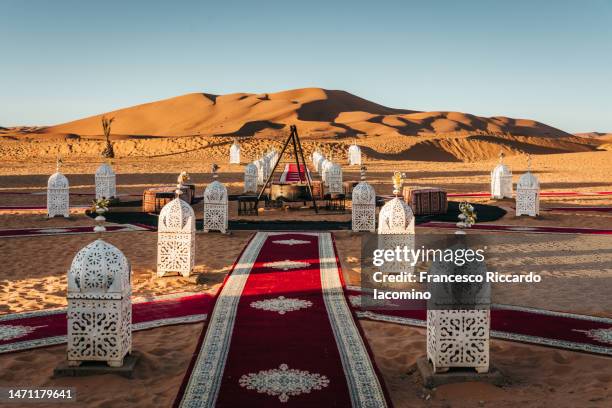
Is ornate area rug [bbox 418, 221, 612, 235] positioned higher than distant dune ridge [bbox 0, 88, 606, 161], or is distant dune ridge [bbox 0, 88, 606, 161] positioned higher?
distant dune ridge [bbox 0, 88, 606, 161]

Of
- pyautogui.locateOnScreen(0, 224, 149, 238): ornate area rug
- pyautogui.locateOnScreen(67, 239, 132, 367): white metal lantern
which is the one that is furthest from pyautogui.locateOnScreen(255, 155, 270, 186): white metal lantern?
pyautogui.locateOnScreen(67, 239, 132, 367): white metal lantern

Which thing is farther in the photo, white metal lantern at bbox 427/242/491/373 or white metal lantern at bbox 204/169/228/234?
white metal lantern at bbox 204/169/228/234

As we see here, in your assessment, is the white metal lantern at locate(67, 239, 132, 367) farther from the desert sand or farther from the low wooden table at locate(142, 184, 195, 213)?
the low wooden table at locate(142, 184, 195, 213)

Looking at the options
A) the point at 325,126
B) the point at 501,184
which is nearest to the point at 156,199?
the point at 501,184

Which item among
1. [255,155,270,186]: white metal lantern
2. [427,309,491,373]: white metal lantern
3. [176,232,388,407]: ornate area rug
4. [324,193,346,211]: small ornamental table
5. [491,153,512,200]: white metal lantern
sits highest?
[255,155,270,186]: white metal lantern

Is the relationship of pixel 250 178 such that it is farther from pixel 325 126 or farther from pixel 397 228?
pixel 325 126

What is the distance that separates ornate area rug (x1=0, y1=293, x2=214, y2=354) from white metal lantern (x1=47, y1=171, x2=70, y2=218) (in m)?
9.36

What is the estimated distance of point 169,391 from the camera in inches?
201

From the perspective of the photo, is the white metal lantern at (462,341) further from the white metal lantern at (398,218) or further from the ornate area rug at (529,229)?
the ornate area rug at (529,229)

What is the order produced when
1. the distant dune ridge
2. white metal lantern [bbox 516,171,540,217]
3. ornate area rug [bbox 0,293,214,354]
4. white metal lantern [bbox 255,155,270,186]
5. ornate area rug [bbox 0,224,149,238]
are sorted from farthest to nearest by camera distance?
the distant dune ridge
white metal lantern [bbox 255,155,270,186]
white metal lantern [bbox 516,171,540,217]
ornate area rug [bbox 0,224,149,238]
ornate area rug [bbox 0,293,214,354]

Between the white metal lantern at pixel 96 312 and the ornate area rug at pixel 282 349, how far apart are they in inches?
31.2

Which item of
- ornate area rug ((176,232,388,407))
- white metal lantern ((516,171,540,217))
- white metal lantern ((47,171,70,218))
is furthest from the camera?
white metal lantern ((516,171,540,217))

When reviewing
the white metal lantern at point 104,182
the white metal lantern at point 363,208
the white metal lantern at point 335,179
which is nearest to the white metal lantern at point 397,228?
the white metal lantern at point 363,208

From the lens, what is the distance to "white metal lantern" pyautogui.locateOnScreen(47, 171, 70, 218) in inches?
635
